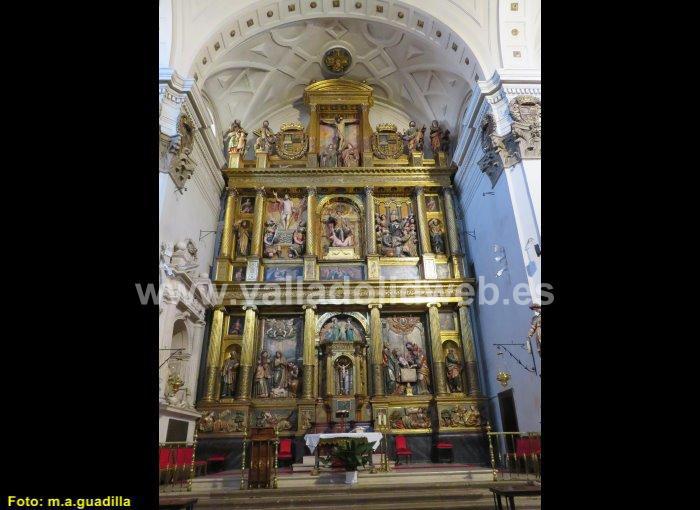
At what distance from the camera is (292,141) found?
15422 millimetres

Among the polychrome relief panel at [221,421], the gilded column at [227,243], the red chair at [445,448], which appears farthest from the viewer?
the gilded column at [227,243]

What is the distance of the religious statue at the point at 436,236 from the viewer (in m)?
13.7

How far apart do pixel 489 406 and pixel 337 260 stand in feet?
20.1

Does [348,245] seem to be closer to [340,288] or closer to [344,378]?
[340,288]

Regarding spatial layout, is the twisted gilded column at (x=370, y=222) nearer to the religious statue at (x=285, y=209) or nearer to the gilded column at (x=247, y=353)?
the religious statue at (x=285, y=209)

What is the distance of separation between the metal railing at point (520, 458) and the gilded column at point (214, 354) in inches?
279

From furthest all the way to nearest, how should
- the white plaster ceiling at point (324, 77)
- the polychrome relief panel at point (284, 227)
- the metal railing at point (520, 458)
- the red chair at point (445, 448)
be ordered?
the polychrome relief panel at point (284, 227), the white plaster ceiling at point (324, 77), the red chair at point (445, 448), the metal railing at point (520, 458)

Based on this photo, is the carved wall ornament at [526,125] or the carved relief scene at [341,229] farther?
the carved relief scene at [341,229]

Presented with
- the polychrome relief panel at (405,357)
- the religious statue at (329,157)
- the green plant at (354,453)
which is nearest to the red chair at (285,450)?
the polychrome relief panel at (405,357)

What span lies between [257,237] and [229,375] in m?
4.37

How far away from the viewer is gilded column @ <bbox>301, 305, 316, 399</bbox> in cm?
1125

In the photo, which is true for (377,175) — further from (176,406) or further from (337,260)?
(176,406)
